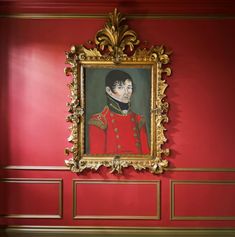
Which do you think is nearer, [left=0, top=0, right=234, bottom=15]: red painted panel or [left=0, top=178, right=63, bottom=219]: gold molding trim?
[left=0, top=0, right=234, bottom=15]: red painted panel

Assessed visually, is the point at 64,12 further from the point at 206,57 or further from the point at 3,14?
the point at 206,57

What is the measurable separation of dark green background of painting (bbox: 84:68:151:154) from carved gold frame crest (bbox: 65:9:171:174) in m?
0.03

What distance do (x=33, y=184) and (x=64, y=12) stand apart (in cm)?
184

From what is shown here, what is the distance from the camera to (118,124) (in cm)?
305

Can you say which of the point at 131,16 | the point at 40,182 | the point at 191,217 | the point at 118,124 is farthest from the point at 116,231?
the point at 131,16

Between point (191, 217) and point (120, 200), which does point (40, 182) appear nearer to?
point (120, 200)

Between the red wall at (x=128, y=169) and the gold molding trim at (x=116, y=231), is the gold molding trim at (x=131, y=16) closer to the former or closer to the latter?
the red wall at (x=128, y=169)

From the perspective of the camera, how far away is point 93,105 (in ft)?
10.0

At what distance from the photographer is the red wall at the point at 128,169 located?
303 centimetres

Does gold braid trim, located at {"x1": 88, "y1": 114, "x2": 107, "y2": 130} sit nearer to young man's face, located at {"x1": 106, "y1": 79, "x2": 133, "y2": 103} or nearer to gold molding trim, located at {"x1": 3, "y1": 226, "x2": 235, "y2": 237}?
young man's face, located at {"x1": 106, "y1": 79, "x2": 133, "y2": 103}

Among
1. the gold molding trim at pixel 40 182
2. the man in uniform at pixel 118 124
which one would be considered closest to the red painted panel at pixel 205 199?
the man in uniform at pixel 118 124

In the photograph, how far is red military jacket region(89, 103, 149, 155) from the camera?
305cm

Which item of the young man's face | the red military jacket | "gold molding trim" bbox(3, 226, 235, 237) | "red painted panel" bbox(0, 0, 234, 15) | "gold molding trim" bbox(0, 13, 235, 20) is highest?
"red painted panel" bbox(0, 0, 234, 15)

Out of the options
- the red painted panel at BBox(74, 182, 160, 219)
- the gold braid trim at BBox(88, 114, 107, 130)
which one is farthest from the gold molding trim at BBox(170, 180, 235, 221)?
the gold braid trim at BBox(88, 114, 107, 130)
